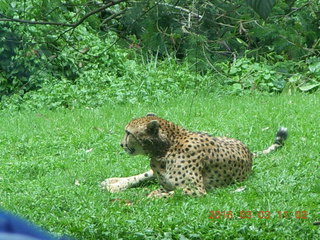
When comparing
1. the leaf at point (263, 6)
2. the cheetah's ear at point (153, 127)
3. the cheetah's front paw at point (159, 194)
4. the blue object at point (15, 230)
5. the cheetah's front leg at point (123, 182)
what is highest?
the leaf at point (263, 6)

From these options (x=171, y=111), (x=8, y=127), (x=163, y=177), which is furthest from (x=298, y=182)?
(x=8, y=127)

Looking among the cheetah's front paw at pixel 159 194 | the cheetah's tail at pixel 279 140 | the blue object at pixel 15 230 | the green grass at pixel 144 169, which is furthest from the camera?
the cheetah's tail at pixel 279 140

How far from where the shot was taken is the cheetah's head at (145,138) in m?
4.68

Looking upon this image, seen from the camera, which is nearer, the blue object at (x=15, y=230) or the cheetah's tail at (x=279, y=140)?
the blue object at (x=15, y=230)

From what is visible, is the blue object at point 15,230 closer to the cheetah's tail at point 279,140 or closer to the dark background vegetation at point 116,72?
the cheetah's tail at point 279,140

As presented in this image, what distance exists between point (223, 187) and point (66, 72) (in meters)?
Result: 6.10

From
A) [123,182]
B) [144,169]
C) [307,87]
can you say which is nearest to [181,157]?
[123,182]

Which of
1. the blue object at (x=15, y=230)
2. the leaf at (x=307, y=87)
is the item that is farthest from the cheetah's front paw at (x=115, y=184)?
the leaf at (x=307, y=87)

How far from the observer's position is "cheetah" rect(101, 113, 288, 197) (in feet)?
15.2

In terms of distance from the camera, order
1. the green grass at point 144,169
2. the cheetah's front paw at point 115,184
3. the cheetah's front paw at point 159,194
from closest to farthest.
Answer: the green grass at point 144,169 < the cheetah's front paw at point 159,194 < the cheetah's front paw at point 115,184

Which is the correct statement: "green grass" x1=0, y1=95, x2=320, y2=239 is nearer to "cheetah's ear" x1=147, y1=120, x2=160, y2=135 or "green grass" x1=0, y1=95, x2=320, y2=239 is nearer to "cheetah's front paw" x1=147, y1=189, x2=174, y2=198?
"cheetah's front paw" x1=147, y1=189, x2=174, y2=198

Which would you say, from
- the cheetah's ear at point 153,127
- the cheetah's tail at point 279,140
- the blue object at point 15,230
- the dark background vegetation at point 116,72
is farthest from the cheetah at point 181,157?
the blue object at point 15,230

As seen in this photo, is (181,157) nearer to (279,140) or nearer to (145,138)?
(145,138)

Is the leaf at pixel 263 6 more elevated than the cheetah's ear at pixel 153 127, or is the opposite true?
the leaf at pixel 263 6
